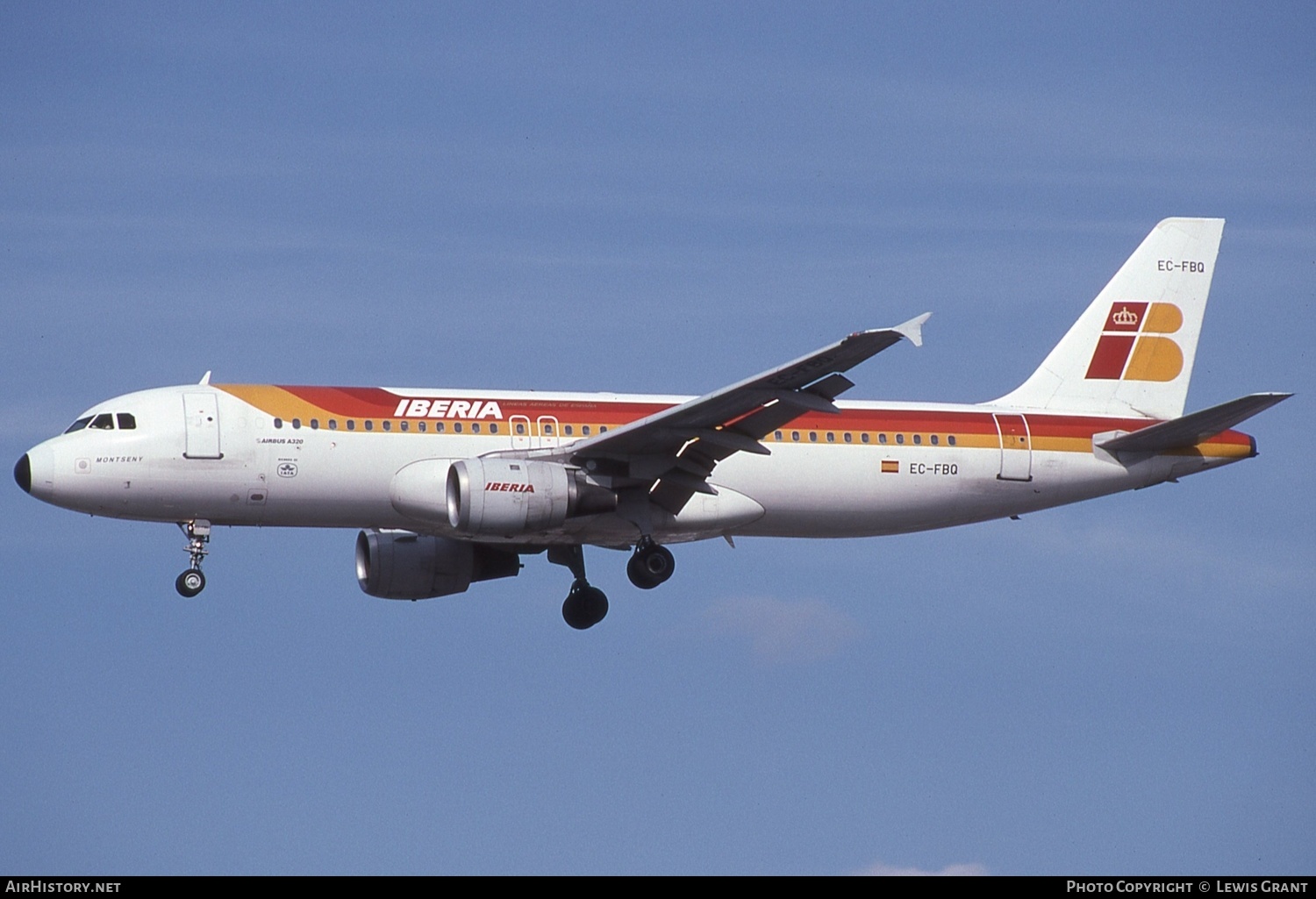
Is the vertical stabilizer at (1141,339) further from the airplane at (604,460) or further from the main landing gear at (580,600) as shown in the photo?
the main landing gear at (580,600)

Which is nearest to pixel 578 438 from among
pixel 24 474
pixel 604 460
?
pixel 604 460

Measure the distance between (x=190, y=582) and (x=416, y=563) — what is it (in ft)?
19.7

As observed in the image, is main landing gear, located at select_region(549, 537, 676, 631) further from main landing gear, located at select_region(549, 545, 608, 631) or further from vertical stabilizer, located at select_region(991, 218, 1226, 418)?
vertical stabilizer, located at select_region(991, 218, 1226, 418)

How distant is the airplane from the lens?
130ft

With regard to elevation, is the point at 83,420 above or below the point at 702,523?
above

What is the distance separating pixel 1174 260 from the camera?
161ft

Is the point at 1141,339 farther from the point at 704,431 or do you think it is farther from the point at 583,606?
the point at 583,606

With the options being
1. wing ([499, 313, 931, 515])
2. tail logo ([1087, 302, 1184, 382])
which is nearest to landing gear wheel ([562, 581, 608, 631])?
wing ([499, 313, 931, 515])

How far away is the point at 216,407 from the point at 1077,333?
65.6 ft

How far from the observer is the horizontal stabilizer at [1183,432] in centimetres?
4291

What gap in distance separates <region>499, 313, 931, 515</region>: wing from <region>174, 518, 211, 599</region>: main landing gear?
20.2 feet

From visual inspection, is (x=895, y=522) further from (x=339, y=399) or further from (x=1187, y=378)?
(x=339, y=399)
